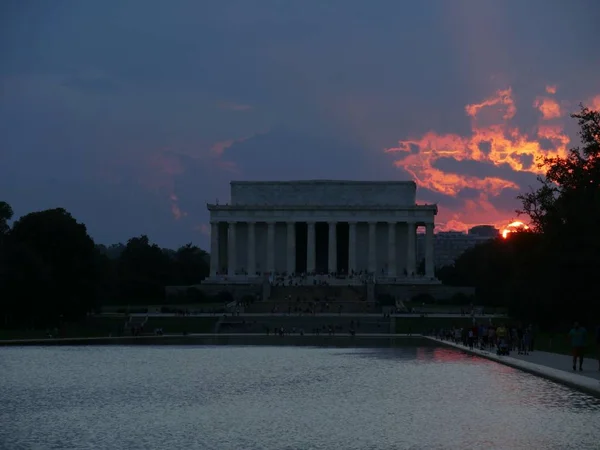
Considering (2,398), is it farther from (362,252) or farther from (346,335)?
(362,252)

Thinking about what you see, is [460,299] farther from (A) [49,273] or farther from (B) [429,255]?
(A) [49,273]

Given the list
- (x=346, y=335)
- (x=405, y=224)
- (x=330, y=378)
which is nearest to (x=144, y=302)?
(x=405, y=224)

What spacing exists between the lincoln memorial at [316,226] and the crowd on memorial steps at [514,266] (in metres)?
7.54

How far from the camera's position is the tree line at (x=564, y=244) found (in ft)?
155

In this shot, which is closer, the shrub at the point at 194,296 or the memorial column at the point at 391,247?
the shrub at the point at 194,296

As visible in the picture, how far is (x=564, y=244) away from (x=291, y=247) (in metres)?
66.4

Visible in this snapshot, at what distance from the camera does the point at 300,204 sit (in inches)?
4515

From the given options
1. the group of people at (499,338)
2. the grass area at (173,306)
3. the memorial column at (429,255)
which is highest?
the memorial column at (429,255)

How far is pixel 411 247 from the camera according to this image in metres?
115

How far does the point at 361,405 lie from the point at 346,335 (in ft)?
157

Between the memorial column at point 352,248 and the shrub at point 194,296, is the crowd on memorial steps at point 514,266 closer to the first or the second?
the shrub at point 194,296

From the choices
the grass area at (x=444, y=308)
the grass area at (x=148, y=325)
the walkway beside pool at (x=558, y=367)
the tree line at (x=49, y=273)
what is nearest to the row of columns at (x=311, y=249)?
the grass area at (x=444, y=308)

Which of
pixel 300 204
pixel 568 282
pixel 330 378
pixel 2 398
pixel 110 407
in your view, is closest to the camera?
pixel 110 407

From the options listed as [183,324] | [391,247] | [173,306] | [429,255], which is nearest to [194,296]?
[173,306]
